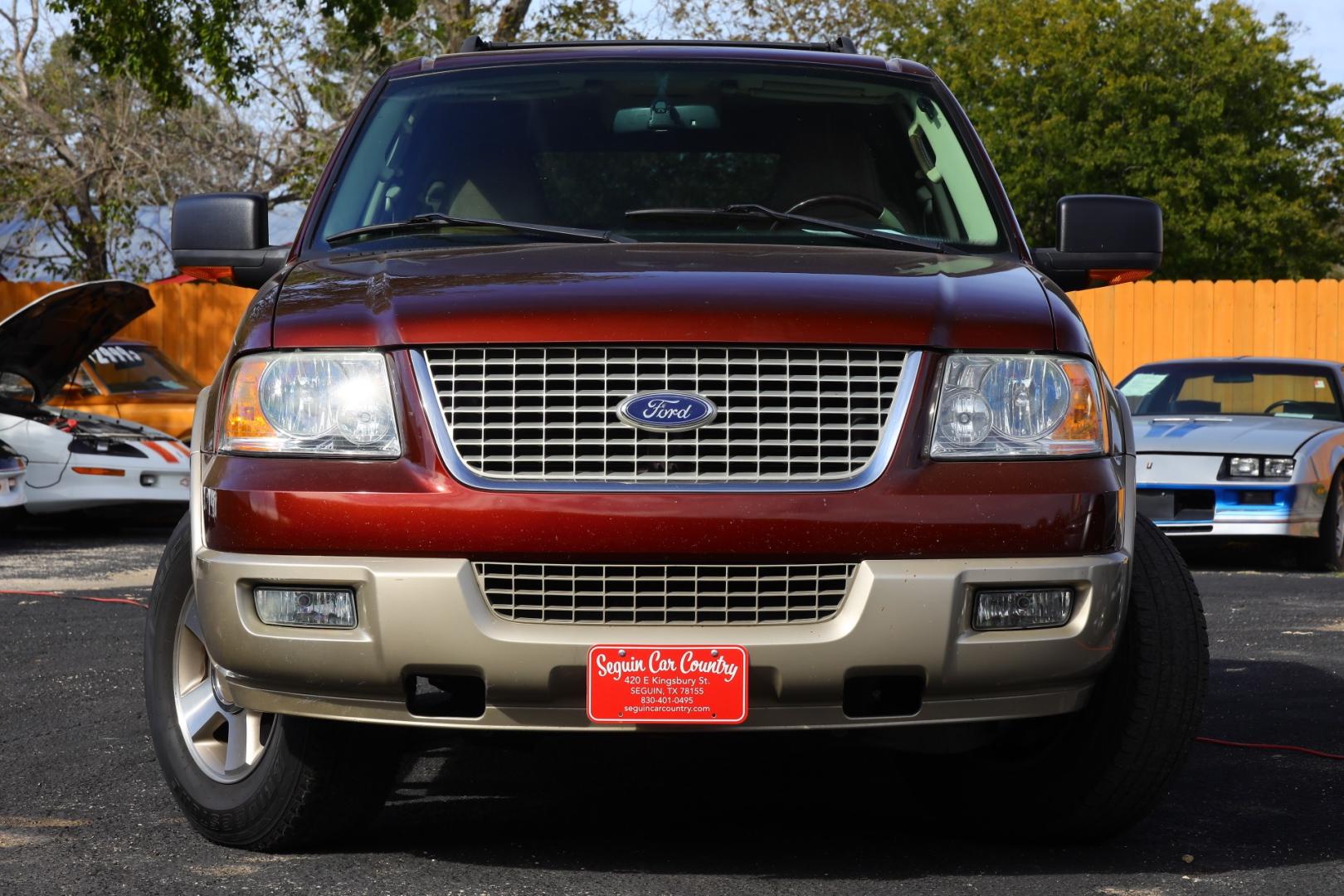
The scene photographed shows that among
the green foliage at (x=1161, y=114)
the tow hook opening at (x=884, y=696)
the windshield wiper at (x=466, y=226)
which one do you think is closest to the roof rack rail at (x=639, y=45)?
the windshield wiper at (x=466, y=226)

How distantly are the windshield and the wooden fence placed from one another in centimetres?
1766

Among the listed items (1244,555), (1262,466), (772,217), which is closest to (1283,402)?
(1244,555)

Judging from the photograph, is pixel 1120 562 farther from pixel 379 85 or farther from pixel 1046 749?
pixel 379 85

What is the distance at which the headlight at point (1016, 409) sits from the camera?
371cm

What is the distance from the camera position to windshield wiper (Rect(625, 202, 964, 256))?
179 inches

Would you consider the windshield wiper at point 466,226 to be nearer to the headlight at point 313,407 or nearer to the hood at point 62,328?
the headlight at point 313,407

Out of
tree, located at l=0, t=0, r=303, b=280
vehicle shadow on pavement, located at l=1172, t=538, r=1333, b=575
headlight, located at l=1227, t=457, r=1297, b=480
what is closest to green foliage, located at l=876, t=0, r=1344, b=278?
tree, located at l=0, t=0, r=303, b=280

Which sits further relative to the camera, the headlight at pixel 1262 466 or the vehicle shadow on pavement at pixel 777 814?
the headlight at pixel 1262 466

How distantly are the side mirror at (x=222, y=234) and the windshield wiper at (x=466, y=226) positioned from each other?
0.37 m

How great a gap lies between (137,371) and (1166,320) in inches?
515

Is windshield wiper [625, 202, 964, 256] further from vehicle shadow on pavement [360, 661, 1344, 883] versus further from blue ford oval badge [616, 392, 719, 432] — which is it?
vehicle shadow on pavement [360, 661, 1344, 883]

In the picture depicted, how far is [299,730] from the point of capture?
4.05 m

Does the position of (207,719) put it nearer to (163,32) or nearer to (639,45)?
(639,45)

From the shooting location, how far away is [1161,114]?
128ft
